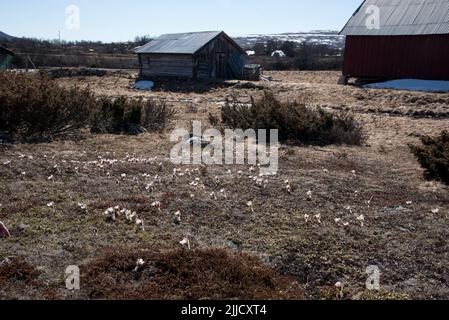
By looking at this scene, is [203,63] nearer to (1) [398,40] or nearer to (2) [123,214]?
(1) [398,40]

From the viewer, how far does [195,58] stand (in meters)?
33.6

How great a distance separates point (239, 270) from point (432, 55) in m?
26.6

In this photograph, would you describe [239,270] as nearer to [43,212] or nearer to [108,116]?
[43,212]

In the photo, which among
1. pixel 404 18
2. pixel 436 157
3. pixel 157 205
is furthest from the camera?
pixel 404 18

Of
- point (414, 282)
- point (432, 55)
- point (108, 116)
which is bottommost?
point (414, 282)

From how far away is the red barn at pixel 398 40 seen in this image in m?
27.5

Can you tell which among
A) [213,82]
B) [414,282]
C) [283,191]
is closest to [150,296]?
[414,282]

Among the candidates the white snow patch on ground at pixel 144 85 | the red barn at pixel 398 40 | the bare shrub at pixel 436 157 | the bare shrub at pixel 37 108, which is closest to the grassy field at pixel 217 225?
the bare shrub at pixel 436 157

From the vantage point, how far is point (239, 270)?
5398 mm

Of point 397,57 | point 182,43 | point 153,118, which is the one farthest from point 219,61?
point 153,118

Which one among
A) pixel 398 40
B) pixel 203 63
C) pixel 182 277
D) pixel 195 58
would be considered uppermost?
pixel 398 40

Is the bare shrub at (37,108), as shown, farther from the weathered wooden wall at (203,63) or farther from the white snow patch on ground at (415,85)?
the weathered wooden wall at (203,63)

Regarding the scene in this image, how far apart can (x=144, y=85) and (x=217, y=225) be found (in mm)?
26539

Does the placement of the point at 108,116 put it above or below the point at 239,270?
above
